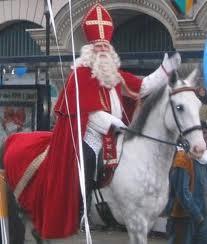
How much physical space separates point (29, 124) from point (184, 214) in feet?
23.1

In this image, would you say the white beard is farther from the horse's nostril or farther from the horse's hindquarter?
the horse's nostril

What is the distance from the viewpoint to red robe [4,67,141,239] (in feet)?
22.0

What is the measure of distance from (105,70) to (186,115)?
3.32 feet

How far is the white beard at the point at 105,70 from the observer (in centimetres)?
672

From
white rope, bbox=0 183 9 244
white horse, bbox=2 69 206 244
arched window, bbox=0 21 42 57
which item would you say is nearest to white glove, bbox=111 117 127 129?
white horse, bbox=2 69 206 244

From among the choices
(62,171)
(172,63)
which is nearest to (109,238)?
(62,171)

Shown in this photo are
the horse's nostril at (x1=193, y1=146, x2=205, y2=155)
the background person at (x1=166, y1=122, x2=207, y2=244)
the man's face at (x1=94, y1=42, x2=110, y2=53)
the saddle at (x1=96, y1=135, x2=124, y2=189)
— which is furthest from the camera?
the background person at (x1=166, y1=122, x2=207, y2=244)

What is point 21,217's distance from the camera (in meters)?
7.81

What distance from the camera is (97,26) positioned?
6965mm

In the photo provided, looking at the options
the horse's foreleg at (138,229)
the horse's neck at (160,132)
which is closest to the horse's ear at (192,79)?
the horse's neck at (160,132)

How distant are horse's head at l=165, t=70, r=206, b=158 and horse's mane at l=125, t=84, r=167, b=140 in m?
0.18

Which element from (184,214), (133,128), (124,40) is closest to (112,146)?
(133,128)

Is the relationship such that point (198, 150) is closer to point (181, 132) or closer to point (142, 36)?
point (181, 132)

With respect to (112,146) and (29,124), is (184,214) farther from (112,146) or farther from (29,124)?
(29,124)
